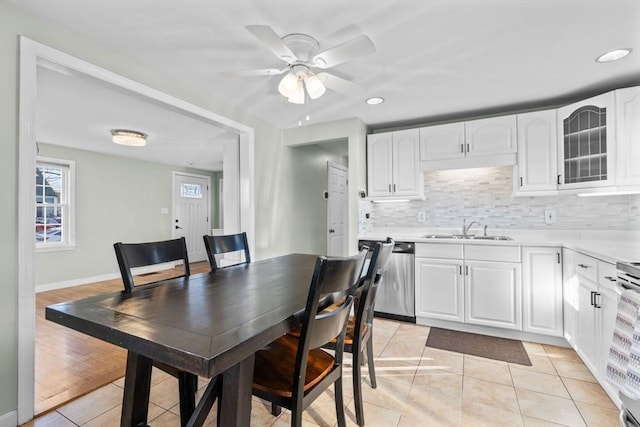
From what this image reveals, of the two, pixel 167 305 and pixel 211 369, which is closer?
pixel 211 369

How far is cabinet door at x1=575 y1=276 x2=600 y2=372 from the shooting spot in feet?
6.50

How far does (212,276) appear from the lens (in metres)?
1.79

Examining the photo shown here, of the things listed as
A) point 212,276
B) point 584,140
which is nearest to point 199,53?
point 212,276

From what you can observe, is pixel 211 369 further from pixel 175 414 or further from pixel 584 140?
pixel 584 140

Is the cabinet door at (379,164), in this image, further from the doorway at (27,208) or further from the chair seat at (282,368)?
the doorway at (27,208)

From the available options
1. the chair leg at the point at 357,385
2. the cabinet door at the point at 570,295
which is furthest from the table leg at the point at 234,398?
the cabinet door at the point at 570,295

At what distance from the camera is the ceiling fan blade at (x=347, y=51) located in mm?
1541

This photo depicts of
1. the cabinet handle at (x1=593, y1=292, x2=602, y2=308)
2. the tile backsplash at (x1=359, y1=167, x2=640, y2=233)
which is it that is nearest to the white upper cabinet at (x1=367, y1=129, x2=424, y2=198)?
the tile backsplash at (x1=359, y1=167, x2=640, y2=233)

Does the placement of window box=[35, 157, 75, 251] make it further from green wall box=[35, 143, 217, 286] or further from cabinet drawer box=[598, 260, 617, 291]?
cabinet drawer box=[598, 260, 617, 291]

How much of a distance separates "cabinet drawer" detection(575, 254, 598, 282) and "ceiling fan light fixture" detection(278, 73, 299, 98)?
224 centimetres

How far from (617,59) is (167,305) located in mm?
3268

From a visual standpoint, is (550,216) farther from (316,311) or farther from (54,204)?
(54,204)

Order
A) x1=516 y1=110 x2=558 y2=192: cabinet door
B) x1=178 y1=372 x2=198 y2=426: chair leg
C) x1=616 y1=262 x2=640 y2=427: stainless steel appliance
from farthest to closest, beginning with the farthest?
x1=516 y1=110 x2=558 y2=192: cabinet door < x1=178 y1=372 x2=198 y2=426: chair leg < x1=616 y1=262 x2=640 y2=427: stainless steel appliance

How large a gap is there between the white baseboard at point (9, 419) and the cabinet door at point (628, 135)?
429cm
